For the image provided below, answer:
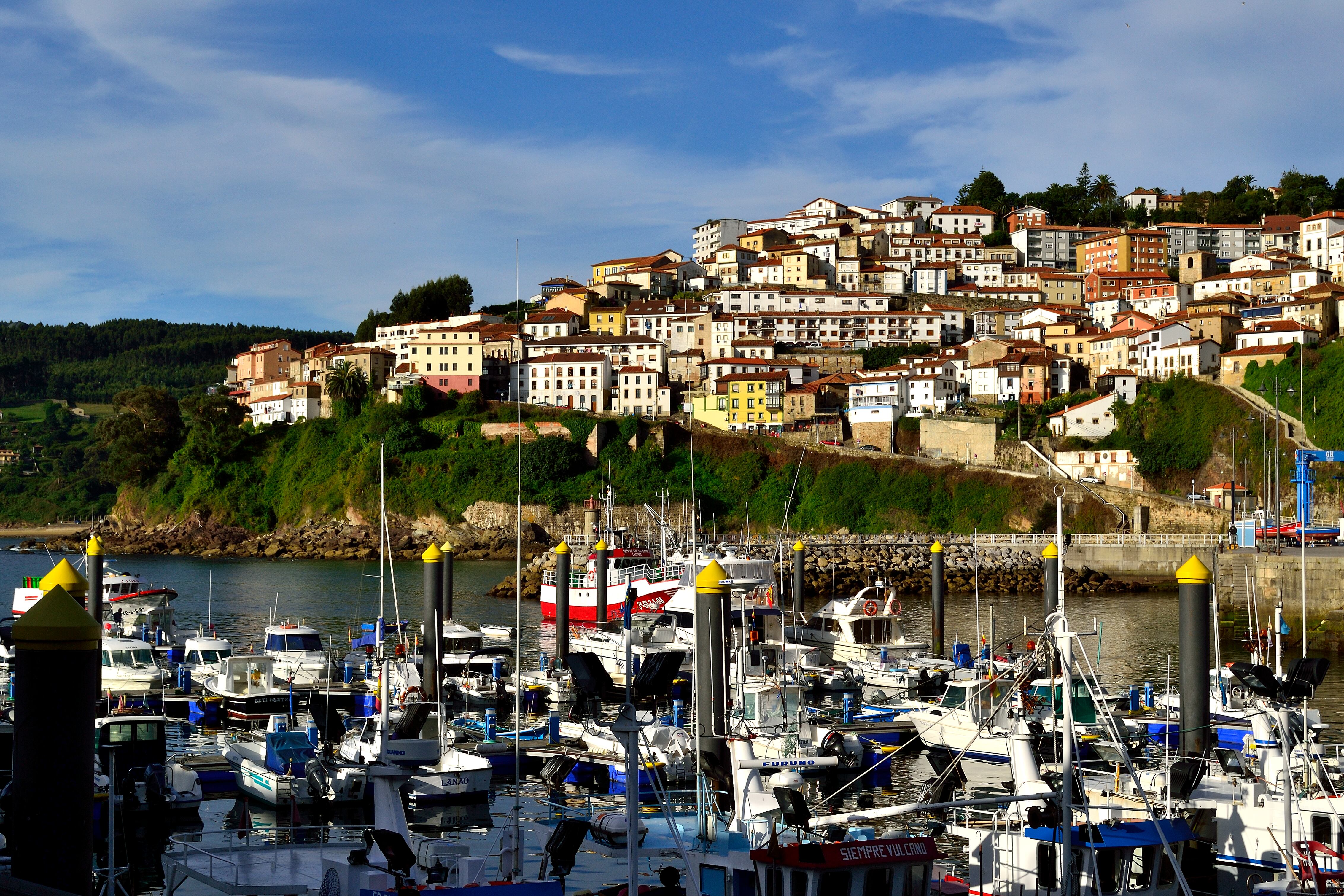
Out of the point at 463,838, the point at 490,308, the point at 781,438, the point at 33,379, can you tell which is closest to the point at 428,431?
the point at 781,438

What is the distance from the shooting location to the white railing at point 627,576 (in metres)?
38.7

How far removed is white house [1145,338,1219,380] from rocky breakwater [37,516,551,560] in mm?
41922

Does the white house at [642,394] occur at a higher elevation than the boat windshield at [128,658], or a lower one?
higher

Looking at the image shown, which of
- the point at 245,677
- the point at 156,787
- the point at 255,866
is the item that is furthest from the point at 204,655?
the point at 255,866

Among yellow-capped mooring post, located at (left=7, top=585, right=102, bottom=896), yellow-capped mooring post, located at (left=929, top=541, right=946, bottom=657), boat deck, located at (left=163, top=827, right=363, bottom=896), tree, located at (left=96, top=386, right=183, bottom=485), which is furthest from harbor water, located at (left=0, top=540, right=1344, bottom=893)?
tree, located at (left=96, top=386, right=183, bottom=485)

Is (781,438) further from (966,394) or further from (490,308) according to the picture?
(490,308)

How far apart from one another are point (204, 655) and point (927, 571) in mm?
38692

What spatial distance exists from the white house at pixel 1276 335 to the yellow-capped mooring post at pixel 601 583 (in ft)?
198

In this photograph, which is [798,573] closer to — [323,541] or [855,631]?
[855,631]

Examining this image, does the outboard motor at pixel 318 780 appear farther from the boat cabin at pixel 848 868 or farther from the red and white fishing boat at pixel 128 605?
the red and white fishing boat at pixel 128 605

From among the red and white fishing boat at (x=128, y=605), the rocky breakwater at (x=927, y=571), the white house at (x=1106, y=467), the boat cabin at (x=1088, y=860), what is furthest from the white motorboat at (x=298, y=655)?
the white house at (x=1106, y=467)

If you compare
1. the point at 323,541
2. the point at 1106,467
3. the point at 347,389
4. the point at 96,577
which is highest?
the point at 347,389

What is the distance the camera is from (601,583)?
3306 centimetres

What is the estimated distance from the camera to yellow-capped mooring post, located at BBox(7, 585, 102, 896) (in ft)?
18.4
